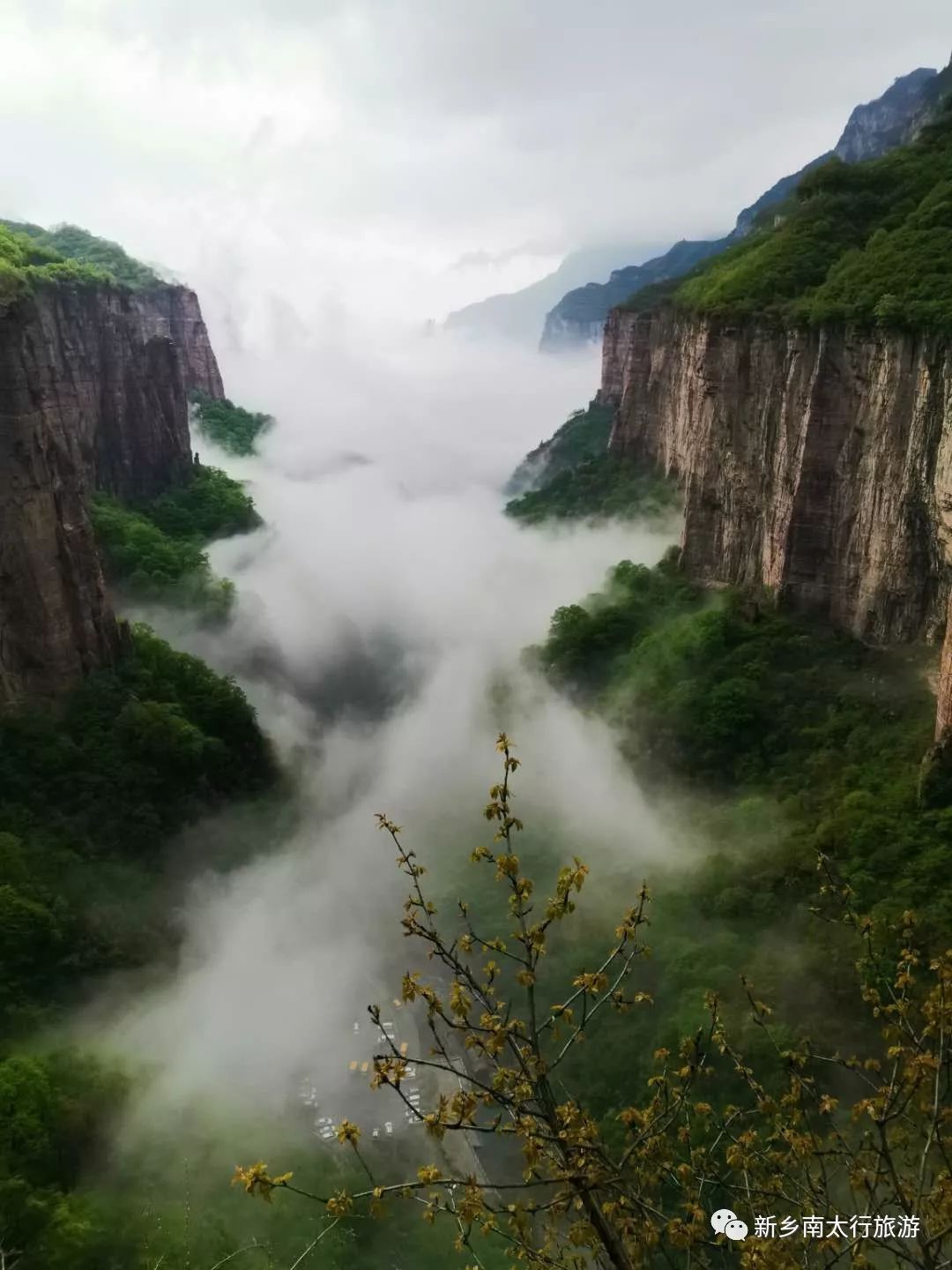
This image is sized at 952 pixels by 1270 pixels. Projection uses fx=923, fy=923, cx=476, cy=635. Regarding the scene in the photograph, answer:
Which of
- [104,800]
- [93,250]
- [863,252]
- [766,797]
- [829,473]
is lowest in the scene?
[766,797]

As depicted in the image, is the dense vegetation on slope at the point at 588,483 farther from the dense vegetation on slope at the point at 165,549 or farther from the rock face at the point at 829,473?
the dense vegetation on slope at the point at 165,549

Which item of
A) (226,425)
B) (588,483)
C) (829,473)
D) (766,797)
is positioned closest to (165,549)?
(588,483)

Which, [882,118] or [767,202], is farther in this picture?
[767,202]

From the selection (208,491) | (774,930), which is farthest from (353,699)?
(774,930)

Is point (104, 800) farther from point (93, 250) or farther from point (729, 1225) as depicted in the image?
point (93, 250)

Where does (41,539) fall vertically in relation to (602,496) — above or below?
above

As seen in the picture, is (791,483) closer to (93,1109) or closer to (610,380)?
(93,1109)

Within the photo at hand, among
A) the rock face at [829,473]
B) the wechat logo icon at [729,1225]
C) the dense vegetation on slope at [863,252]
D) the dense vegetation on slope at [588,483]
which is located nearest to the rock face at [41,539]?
the rock face at [829,473]
